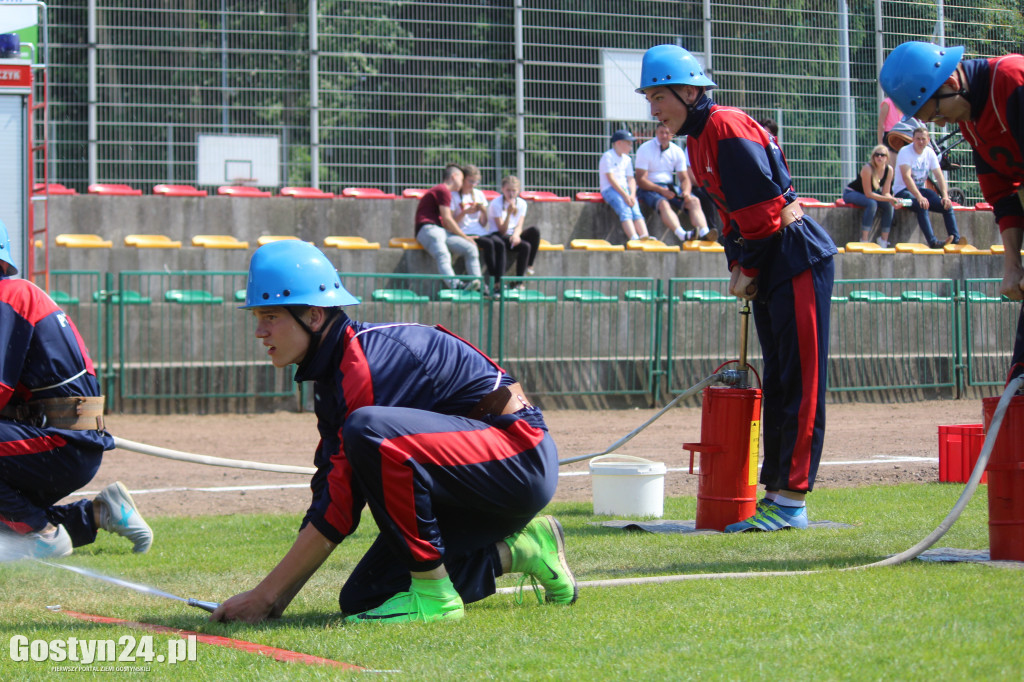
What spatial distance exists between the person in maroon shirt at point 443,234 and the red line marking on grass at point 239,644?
10552mm

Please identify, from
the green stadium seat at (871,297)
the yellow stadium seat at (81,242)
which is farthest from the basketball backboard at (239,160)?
the green stadium seat at (871,297)

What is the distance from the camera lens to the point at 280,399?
13898 mm

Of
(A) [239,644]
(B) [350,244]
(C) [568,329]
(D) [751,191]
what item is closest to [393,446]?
(A) [239,644]

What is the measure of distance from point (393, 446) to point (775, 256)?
2.86 m

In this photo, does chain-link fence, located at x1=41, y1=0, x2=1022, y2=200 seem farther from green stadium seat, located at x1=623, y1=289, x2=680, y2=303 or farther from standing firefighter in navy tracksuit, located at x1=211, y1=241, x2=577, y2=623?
standing firefighter in navy tracksuit, located at x1=211, y1=241, x2=577, y2=623

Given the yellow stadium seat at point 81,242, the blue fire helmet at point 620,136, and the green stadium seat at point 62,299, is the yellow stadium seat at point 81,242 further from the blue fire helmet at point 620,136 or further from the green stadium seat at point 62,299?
the blue fire helmet at point 620,136

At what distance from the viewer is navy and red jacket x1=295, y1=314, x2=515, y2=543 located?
407 centimetres

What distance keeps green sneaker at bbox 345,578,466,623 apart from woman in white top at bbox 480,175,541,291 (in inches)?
438

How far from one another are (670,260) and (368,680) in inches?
532

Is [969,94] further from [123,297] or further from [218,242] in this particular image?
[218,242]

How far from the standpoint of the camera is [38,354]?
18.9 ft

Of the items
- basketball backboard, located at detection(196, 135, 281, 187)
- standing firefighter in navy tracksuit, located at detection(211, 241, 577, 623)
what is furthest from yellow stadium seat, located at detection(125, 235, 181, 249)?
standing firefighter in navy tracksuit, located at detection(211, 241, 577, 623)

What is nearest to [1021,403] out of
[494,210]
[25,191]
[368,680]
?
[368,680]

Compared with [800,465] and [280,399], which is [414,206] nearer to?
[280,399]
